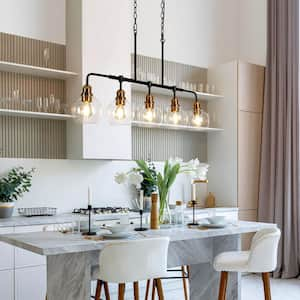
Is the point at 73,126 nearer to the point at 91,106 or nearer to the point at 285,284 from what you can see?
the point at 91,106

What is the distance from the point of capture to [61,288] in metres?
3.09

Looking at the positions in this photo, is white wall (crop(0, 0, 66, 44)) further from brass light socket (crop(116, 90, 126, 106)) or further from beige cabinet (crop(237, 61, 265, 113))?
beige cabinet (crop(237, 61, 265, 113))

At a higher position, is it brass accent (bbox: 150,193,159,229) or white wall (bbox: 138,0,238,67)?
white wall (bbox: 138,0,238,67)

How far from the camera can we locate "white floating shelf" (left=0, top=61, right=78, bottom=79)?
15.2ft

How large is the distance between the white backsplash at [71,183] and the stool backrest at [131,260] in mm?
2111

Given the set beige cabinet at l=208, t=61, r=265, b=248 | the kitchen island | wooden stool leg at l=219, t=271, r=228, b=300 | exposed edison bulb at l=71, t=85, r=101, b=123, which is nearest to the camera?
the kitchen island

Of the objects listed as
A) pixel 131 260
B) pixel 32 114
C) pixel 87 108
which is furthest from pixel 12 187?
pixel 131 260

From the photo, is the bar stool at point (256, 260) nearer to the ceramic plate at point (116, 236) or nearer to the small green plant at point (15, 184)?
the ceramic plate at point (116, 236)

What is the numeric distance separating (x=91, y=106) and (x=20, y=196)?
5.71ft

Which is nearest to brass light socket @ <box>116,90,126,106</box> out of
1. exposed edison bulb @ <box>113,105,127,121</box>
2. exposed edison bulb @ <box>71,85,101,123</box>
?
exposed edison bulb @ <box>113,105,127,121</box>

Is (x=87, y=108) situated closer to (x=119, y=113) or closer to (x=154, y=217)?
(x=119, y=113)

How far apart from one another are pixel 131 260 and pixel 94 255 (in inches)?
12.4

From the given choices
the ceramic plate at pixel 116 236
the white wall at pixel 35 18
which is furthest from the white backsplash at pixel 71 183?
the ceramic plate at pixel 116 236

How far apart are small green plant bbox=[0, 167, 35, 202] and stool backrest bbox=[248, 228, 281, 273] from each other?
2.28 meters
